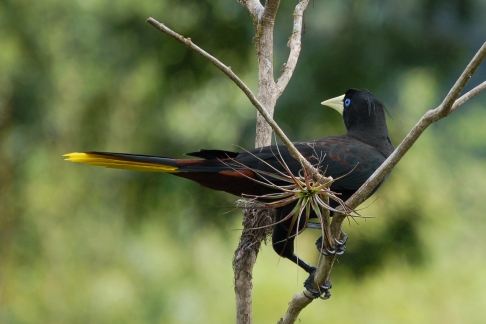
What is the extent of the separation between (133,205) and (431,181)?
301 centimetres

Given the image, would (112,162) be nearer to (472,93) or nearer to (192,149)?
(472,93)

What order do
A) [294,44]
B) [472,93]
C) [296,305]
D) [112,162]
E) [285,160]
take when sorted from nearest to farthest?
1. [472,93]
2. [296,305]
3. [112,162]
4. [285,160]
5. [294,44]

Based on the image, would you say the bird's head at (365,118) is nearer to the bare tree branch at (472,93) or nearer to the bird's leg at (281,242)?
the bird's leg at (281,242)

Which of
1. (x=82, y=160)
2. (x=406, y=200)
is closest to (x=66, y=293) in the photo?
(x=406, y=200)

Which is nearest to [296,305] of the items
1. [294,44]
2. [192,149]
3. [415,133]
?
[415,133]

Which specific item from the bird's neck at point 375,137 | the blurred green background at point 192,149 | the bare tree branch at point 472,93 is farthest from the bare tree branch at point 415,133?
the blurred green background at point 192,149

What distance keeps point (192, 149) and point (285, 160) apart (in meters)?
3.47

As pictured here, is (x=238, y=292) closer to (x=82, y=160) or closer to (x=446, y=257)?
(x=82, y=160)

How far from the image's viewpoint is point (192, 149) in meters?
6.34

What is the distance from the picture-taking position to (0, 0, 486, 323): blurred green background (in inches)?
248

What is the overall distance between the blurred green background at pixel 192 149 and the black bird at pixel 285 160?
8.45 ft

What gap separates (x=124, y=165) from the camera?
8.75 ft

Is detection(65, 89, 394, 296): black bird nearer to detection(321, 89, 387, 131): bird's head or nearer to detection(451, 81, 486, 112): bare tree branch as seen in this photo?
detection(321, 89, 387, 131): bird's head

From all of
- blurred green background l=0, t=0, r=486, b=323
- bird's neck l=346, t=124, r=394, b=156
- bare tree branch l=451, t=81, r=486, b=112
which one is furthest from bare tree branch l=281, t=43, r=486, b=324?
blurred green background l=0, t=0, r=486, b=323
